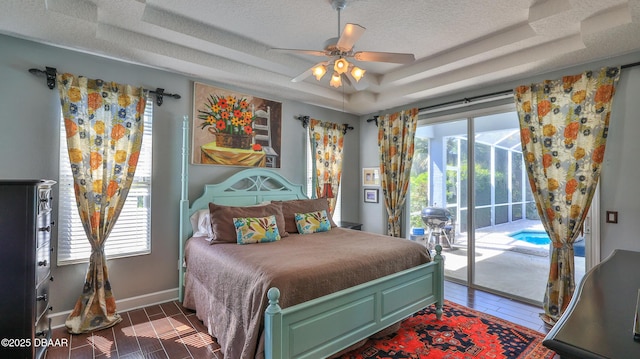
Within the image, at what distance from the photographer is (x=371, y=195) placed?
498cm

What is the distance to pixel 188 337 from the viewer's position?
2473mm

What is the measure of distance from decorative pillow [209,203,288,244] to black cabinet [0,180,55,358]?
4.12ft

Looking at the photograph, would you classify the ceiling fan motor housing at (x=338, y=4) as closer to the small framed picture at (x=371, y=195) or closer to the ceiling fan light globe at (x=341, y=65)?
the ceiling fan light globe at (x=341, y=65)

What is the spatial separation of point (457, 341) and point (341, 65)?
2468mm

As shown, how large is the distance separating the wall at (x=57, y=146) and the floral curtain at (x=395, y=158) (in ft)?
6.01

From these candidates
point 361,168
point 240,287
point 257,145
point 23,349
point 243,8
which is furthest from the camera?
point 361,168

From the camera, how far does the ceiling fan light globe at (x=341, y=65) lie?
2221 mm

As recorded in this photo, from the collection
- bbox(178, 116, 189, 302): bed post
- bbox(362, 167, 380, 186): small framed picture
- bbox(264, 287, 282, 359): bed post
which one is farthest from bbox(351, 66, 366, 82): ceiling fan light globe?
bbox(362, 167, 380, 186): small framed picture

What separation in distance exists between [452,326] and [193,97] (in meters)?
3.64

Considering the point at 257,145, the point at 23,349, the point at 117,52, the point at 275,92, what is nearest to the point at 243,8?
the point at 117,52

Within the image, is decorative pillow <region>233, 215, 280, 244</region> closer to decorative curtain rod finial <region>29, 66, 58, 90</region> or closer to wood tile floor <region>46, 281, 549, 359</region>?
wood tile floor <region>46, 281, 549, 359</region>

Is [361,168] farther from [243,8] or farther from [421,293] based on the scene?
[243,8]

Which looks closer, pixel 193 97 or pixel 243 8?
pixel 243 8

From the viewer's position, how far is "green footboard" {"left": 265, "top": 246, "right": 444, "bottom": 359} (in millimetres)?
1725
